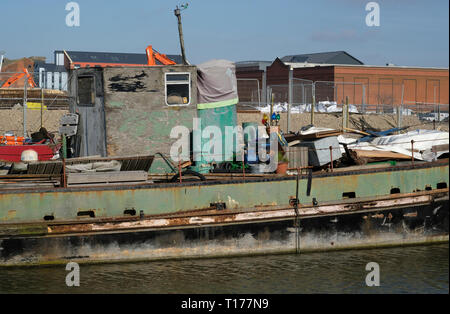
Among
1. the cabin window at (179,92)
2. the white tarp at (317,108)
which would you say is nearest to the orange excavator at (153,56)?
the cabin window at (179,92)

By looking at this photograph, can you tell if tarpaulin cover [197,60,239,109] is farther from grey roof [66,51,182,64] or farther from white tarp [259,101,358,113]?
grey roof [66,51,182,64]

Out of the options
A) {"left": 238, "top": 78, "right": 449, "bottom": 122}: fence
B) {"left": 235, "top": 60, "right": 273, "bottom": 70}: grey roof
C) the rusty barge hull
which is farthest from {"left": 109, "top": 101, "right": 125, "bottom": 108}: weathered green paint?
{"left": 235, "top": 60, "right": 273, "bottom": 70}: grey roof

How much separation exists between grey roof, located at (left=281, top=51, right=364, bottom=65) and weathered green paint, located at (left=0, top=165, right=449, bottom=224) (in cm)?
5490

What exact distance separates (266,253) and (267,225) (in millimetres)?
685

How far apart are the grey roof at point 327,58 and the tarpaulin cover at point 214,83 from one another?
54.9 metres

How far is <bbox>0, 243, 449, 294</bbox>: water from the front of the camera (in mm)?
12953

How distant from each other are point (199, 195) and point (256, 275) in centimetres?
225

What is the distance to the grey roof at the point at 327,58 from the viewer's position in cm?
6925

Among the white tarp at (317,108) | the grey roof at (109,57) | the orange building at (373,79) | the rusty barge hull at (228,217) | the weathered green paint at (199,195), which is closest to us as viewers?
the weathered green paint at (199,195)

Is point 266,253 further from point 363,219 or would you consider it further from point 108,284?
point 108,284

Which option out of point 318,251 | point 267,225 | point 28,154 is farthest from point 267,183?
point 28,154

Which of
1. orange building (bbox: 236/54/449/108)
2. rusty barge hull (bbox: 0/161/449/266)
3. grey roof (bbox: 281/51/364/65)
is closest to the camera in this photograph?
rusty barge hull (bbox: 0/161/449/266)

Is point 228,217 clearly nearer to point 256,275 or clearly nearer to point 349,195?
point 256,275

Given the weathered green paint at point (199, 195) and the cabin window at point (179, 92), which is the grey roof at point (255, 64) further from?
the weathered green paint at point (199, 195)
